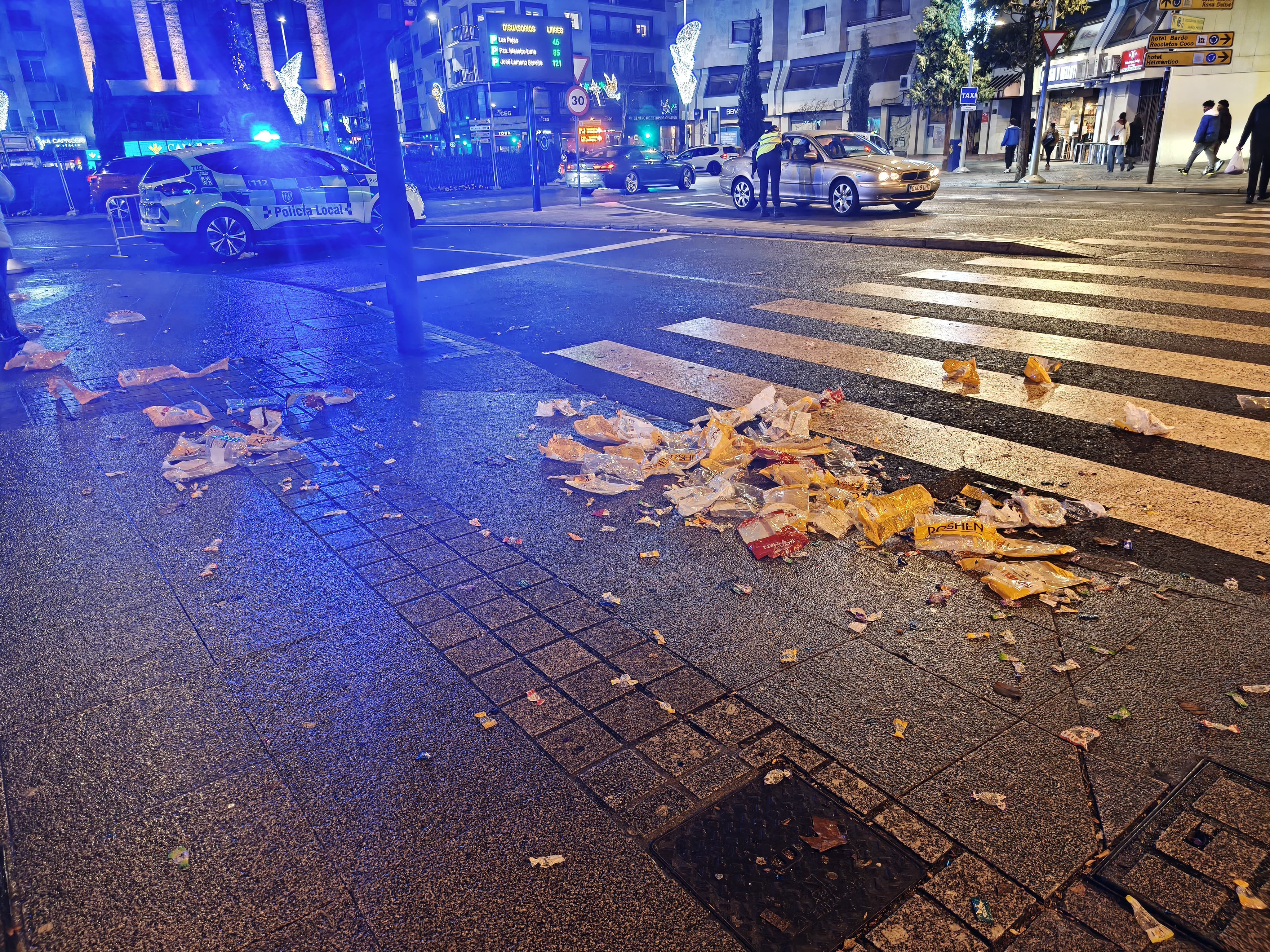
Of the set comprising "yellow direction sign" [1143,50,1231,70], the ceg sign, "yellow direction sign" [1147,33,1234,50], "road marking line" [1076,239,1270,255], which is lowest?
"road marking line" [1076,239,1270,255]

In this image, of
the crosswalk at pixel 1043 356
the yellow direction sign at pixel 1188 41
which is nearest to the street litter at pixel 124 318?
the crosswalk at pixel 1043 356

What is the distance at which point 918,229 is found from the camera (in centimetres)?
1417

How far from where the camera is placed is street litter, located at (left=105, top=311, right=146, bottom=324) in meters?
9.42

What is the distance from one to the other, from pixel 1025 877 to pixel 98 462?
5371 mm

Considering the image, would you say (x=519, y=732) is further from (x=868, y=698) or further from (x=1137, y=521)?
(x=1137, y=521)

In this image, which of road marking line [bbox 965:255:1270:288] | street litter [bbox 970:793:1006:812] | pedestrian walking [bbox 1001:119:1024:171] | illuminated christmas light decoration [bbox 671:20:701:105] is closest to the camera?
street litter [bbox 970:793:1006:812]

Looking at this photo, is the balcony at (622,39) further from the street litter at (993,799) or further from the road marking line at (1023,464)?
the street litter at (993,799)

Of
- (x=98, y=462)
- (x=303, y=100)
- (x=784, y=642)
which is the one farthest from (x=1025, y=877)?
(x=303, y=100)

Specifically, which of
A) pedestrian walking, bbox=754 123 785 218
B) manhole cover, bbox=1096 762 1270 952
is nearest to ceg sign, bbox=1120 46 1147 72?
pedestrian walking, bbox=754 123 785 218

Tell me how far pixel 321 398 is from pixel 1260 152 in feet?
61.2

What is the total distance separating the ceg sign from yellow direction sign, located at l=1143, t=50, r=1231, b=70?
7365 mm

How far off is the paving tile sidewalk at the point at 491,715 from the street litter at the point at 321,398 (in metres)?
1.80

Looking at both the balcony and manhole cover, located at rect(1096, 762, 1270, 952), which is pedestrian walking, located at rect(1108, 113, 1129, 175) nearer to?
manhole cover, located at rect(1096, 762, 1270, 952)

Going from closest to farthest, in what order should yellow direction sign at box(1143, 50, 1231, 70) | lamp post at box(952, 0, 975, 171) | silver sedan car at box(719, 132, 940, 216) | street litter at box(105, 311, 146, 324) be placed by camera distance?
1. street litter at box(105, 311, 146, 324)
2. silver sedan car at box(719, 132, 940, 216)
3. yellow direction sign at box(1143, 50, 1231, 70)
4. lamp post at box(952, 0, 975, 171)
